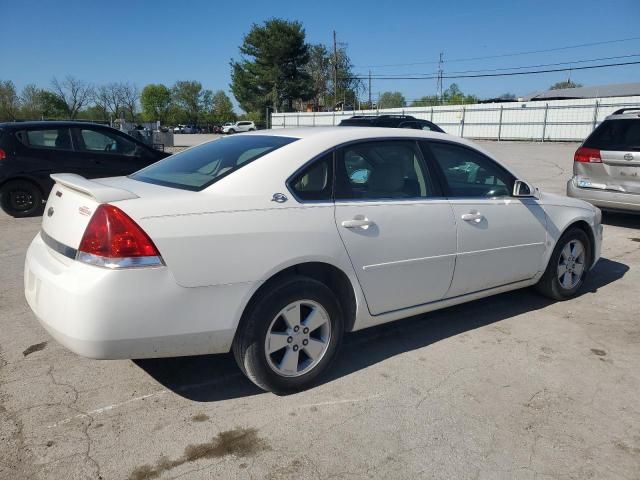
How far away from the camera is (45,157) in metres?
8.59


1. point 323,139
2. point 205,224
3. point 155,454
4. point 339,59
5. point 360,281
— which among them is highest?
point 339,59

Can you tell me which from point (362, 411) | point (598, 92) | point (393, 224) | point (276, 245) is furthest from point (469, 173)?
point (598, 92)

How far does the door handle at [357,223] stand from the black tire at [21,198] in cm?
735

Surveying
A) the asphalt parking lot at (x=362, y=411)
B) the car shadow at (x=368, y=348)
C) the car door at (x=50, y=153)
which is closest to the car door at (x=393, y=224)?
the car shadow at (x=368, y=348)

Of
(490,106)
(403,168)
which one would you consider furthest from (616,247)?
(490,106)

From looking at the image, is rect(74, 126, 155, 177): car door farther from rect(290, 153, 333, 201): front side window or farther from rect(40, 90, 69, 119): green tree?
rect(40, 90, 69, 119): green tree

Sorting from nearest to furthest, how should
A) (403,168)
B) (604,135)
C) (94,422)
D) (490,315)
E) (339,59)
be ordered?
(94,422) → (403,168) → (490,315) → (604,135) → (339,59)

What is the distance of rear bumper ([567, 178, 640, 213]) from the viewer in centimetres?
746

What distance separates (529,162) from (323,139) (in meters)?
17.3

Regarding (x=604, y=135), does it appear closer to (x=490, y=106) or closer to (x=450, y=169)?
(x=450, y=169)

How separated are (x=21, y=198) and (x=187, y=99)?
318ft

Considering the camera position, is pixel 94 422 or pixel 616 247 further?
pixel 616 247

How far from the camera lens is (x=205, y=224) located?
2736 mm

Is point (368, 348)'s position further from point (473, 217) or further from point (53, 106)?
point (53, 106)
